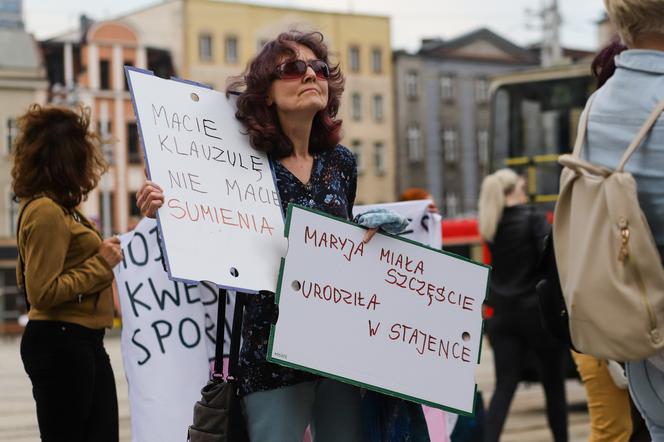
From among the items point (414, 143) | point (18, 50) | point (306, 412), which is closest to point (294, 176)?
point (306, 412)

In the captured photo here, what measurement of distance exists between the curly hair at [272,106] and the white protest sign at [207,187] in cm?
6

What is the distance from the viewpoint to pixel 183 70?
194 feet

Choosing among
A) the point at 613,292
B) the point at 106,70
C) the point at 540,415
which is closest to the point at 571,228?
the point at 613,292

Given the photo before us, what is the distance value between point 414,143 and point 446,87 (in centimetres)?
370

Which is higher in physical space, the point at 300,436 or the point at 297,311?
the point at 297,311

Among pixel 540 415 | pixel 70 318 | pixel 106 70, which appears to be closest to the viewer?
pixel 70 318

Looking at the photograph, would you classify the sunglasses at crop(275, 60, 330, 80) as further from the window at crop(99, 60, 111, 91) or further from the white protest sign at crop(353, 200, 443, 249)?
the window at crop(99, 60, 111, 91)

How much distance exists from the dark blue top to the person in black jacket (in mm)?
3450

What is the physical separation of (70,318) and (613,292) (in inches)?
97.6

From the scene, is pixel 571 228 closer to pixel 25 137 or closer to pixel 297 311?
pixel 297 311

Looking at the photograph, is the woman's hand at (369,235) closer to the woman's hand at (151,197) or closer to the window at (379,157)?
the woman's hand at (151,197)

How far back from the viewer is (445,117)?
6706 cm

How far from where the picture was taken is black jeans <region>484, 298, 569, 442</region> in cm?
745

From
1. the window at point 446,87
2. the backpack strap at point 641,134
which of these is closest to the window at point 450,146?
the window at point 446,87
